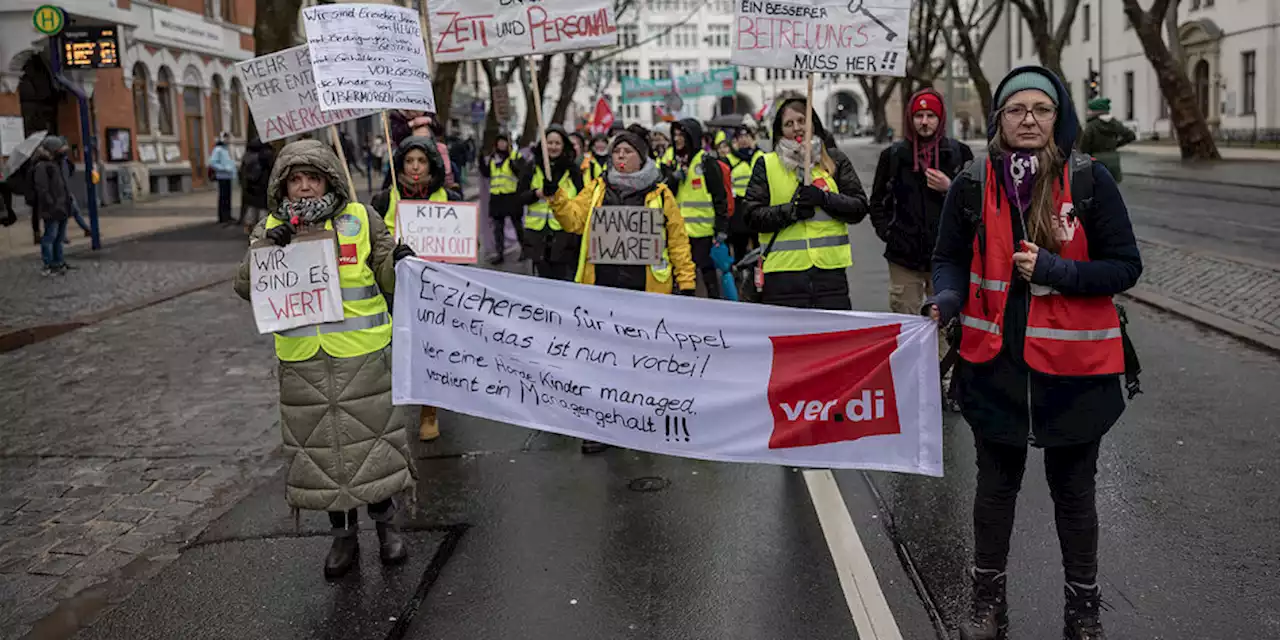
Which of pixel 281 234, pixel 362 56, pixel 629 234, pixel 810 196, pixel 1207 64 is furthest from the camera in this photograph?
pixel 1207 64

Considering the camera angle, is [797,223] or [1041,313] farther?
[797,223]

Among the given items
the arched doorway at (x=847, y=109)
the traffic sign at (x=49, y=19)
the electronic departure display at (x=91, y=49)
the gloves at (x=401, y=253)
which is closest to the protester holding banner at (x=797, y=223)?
the gloves at (x=401, y=253)

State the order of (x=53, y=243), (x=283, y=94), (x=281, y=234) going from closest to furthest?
(x=281, y=234)
(x=283, y=94)
(x=53, y=243)

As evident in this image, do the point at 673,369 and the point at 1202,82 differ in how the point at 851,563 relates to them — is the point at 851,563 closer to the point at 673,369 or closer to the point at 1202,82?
the point at 673,369

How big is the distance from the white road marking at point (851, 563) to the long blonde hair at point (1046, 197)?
1484 mm

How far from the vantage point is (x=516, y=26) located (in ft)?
24.6

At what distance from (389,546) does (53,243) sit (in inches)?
511

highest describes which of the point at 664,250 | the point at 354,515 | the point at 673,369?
the point at 664,250

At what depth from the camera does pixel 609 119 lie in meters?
27.0

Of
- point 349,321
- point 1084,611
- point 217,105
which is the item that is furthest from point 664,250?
point 217,105

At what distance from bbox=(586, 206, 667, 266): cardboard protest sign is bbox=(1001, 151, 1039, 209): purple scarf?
3.33 metres

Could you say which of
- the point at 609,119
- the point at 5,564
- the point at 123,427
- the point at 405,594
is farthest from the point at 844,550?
the point at 609,119

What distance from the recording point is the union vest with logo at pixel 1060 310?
387 centimetres

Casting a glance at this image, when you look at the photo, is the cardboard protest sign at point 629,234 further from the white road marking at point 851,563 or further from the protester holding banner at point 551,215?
the white road marking at point 851,563
